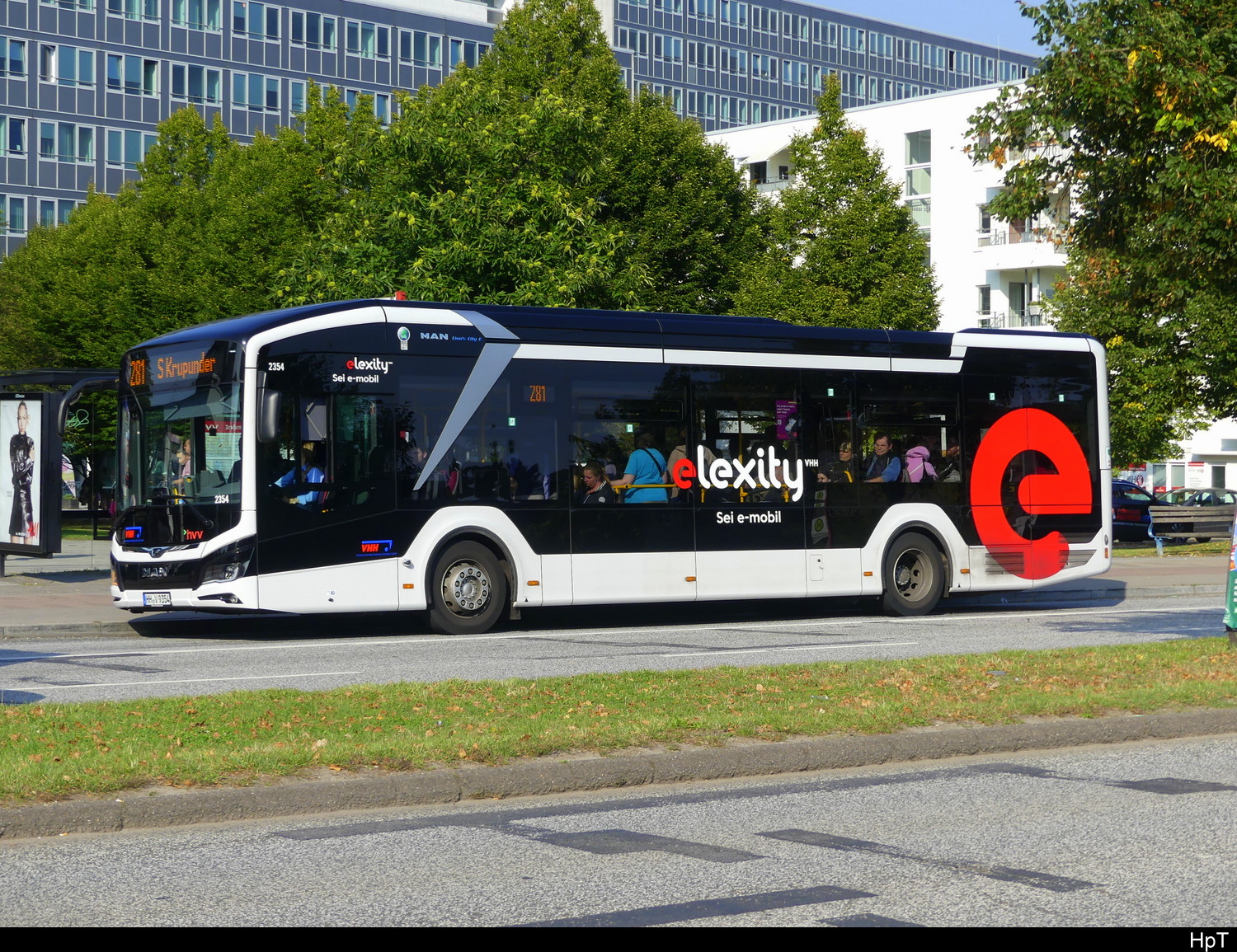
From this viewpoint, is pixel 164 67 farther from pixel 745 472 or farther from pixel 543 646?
pixel 543 646

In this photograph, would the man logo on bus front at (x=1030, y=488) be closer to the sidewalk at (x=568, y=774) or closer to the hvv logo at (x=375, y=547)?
the hvv logo at (x=375, y=547)

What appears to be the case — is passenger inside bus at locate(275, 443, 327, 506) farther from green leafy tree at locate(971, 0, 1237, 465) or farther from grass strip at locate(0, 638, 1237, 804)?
green leafy tree at locate(971, 0, 1237, 465)

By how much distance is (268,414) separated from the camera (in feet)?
52.1

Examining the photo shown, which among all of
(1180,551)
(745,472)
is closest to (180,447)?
(745,472)

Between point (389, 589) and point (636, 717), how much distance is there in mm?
Answer: 7703

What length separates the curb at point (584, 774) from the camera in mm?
6965

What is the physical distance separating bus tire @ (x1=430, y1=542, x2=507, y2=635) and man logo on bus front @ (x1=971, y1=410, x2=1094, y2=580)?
21.6 ft

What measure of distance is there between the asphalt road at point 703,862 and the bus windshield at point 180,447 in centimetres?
922

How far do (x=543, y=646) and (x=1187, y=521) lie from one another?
23888 mm

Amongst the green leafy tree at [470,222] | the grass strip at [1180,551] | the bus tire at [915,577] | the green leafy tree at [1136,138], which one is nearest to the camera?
the green leafy tree at [1136,138]

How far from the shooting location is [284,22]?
7481cm

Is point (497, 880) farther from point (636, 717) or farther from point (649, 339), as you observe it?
point (649, 339)

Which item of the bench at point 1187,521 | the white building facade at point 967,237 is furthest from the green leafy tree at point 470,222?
the white building facade at point 967,237

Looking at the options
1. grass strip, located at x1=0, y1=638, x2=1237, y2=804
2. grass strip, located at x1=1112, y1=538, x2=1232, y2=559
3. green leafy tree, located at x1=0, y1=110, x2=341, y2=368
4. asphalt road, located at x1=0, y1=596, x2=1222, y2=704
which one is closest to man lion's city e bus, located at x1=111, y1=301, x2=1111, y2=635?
asphalt road, located at x1=0, y1=596, x2=1222, y2=704
